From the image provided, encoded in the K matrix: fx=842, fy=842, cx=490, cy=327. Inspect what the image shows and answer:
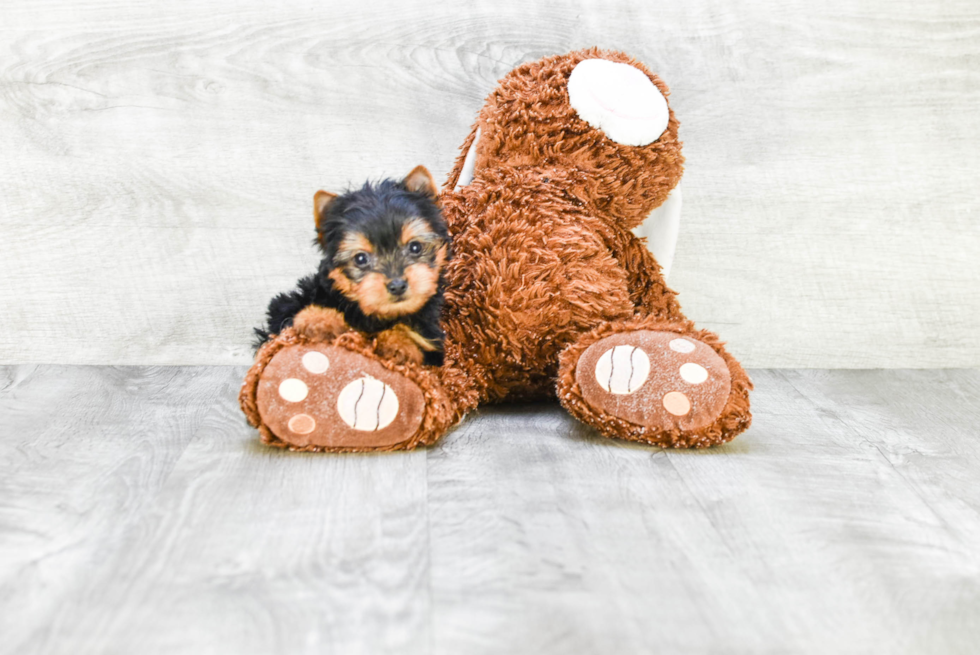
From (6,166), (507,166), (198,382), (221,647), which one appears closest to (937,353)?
(507,166)

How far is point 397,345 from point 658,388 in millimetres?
322

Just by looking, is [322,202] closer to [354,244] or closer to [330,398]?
[354,244]

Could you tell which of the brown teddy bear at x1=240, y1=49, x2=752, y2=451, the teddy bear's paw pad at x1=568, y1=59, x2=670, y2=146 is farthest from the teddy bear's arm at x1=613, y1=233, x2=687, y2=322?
the teddy bear's paw pad at x1=568, y1=59, x2=670, y2=146

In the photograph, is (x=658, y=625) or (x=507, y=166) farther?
(x=507, y=166)

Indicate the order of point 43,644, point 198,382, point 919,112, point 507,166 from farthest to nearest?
point 919,112, point 198,382, point 507,166, point 43,644

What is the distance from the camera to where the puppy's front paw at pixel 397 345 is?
102cm

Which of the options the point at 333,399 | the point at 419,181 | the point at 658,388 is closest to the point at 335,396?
the point at 333,399

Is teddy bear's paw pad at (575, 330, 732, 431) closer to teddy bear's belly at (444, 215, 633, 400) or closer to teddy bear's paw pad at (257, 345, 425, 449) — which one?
teddy bear's belly at (444, 215, 633, 400)

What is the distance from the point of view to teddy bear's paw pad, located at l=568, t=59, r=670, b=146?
1.16 metres

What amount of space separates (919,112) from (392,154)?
99 cm

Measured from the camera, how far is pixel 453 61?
151cm

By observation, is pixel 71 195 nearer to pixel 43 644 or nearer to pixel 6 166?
pixel 6 166

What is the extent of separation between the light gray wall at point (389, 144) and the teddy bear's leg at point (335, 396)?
0.57m

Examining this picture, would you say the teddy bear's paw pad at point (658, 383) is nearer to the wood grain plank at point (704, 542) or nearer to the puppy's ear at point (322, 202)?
the wood grain plank at point (704, 542)
